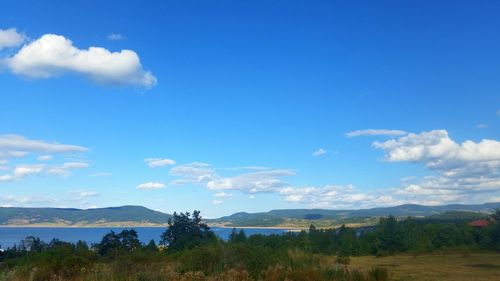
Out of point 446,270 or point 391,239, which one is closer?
point 446,270

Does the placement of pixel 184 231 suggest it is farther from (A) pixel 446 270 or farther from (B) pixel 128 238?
(A) pixel 446 270

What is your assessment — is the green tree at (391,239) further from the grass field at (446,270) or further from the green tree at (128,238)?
the green tree at (128,238)

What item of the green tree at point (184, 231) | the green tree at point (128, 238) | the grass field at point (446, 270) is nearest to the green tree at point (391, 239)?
the grass field at point (446, 270)

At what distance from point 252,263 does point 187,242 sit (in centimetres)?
4320

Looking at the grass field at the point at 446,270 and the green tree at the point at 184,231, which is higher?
the green tree at the point at 184,231

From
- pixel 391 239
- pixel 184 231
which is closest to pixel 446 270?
pixel 391 239

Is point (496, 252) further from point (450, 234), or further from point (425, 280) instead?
point (425, 280)

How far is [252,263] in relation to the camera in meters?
17.5

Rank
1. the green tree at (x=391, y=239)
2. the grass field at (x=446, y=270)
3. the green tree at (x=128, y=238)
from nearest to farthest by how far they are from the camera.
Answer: the grass field at (x=446, y=270), the green tree at (x=128, y=238), the green tree at (x=391, y=239)

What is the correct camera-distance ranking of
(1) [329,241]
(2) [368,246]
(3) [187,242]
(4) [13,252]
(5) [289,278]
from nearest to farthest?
(5) [289,278]
(4) [13,252]
(3) [187,242]
(2) [368,246]
(1) [329,241]

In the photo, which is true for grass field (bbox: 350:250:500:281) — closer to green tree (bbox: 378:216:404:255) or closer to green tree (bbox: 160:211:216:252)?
green tree (bbox: 378:216:404:255)

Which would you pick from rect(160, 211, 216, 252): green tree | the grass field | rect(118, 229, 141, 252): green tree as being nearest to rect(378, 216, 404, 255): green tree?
the grass field

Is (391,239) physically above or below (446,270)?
above

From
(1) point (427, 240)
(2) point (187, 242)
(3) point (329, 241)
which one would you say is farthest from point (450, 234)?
(2) point (187, 242)
